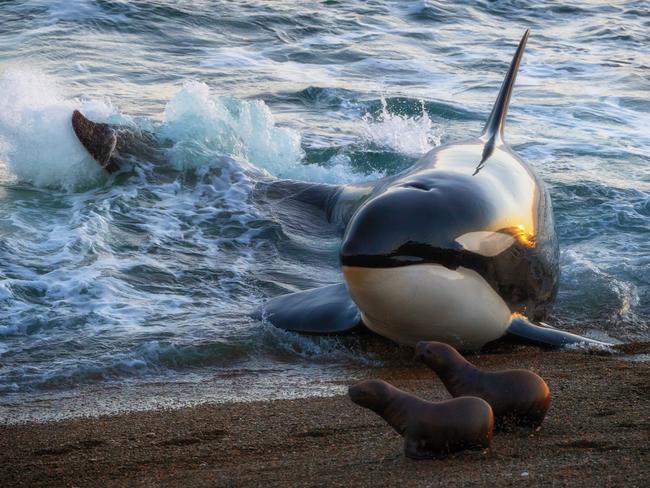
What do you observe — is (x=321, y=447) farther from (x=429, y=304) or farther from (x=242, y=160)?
(x=242, y=160)

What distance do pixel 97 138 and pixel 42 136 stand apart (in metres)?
A: 0.77

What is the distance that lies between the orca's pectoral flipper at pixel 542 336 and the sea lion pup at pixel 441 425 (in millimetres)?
3176

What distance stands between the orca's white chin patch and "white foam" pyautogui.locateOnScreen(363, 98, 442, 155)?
865 cm

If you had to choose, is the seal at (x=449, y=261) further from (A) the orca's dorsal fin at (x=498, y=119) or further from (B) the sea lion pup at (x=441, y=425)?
(B) the sea lion pup at (x=441, y=425)

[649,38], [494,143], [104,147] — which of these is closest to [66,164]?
[104,147]

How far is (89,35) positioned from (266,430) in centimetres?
1893

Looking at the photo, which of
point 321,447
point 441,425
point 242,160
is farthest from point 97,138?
point 441,425

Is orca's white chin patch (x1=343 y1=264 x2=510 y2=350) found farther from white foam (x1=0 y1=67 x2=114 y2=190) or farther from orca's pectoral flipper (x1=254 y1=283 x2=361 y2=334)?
white foam (x1=0 y1=67 x2=114 y2=190)

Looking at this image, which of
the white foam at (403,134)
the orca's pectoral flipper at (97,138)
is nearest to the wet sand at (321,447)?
the orca's pectoral flipper at (97,138)

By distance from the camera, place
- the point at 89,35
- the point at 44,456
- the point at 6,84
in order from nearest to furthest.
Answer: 1. the point at 44,456
2. the point at 6,84
3. the point at 89,35

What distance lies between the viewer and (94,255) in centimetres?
1115

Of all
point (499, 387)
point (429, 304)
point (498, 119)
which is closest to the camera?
point (499, 387)

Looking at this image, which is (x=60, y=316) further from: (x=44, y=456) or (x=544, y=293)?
(x=544, y=293)

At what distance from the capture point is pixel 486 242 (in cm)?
818
